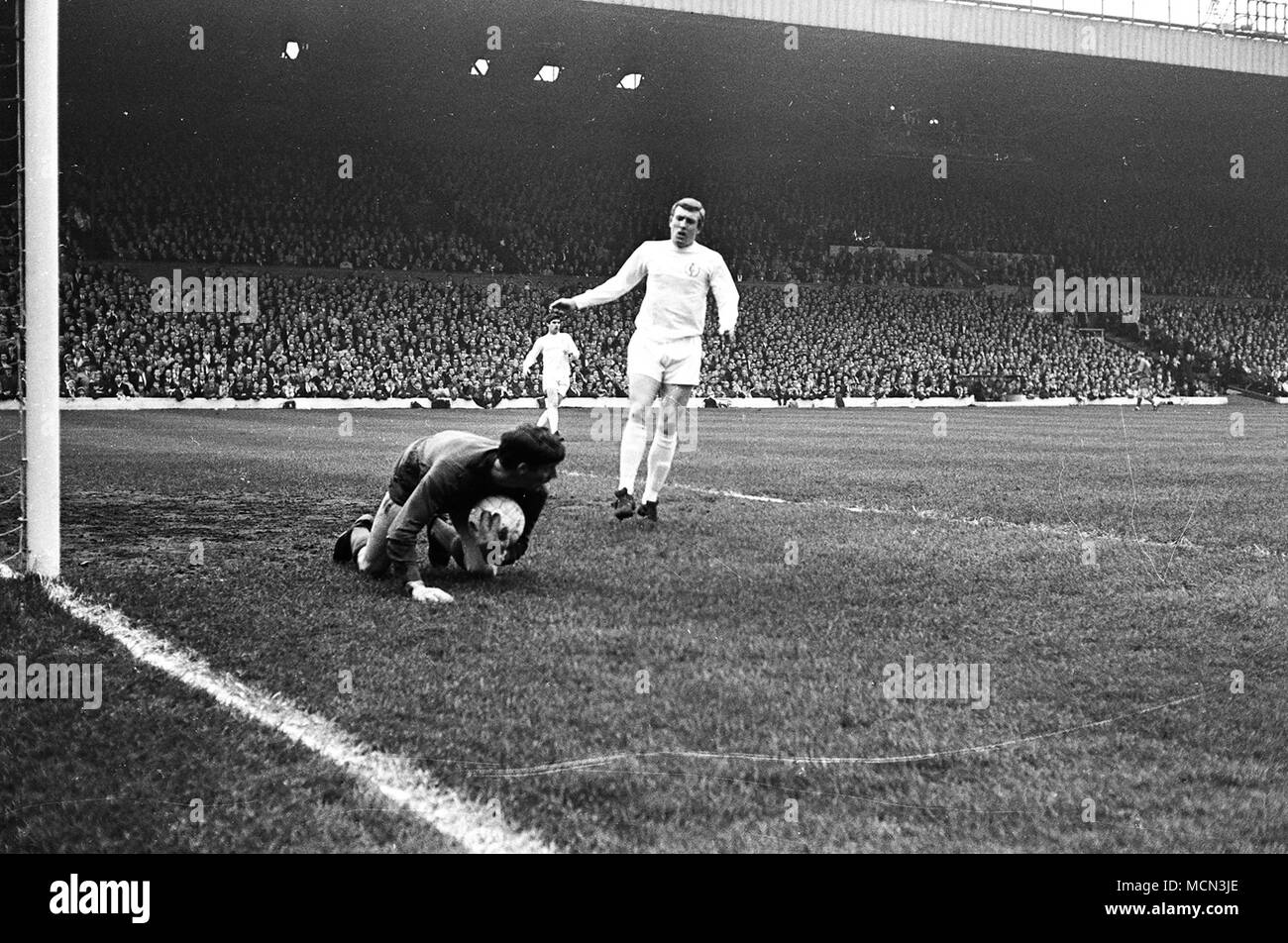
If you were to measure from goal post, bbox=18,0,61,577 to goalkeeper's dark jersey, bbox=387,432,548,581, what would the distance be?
5.39 feet

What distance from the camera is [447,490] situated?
16.0 feet

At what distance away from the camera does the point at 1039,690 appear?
149 inches

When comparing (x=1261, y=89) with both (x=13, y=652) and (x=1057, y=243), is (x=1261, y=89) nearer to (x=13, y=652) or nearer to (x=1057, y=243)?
(x=1057, y=243)

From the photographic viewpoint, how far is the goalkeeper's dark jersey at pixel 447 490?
4.86 meters

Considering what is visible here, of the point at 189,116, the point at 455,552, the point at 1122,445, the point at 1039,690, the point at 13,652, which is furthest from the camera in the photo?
the point at 189,116

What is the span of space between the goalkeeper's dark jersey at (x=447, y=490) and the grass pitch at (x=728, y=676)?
0.29m

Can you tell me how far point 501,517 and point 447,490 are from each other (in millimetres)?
316

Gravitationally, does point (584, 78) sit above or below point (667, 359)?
above

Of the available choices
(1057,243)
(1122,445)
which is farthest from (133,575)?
(1057,243)

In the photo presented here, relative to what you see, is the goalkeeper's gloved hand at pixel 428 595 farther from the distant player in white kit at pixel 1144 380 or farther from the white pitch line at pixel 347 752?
the distant player in white kit at pixel 1144 380

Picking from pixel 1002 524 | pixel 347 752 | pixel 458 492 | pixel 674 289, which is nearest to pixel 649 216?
pixel 674 289

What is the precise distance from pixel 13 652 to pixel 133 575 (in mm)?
1583

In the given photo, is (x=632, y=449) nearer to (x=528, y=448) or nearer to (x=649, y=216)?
(x=528, y=448)

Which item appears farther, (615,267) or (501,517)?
(615,267)
